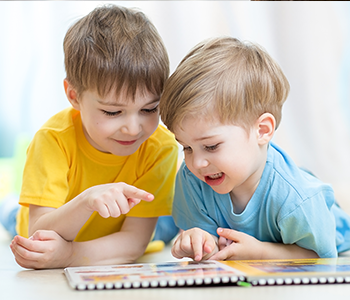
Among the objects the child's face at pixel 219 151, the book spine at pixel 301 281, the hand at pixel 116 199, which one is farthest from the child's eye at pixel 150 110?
the book spine at pixel 301 281

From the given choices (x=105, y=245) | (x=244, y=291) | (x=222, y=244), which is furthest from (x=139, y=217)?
(x=244, y=291)

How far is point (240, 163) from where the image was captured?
0.84 m

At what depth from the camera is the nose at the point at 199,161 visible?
0.83 meters

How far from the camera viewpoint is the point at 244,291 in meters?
0.61

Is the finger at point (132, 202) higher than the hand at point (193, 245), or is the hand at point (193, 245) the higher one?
the finger at point (132, 202)

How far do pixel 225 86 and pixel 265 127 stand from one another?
12 centimetres

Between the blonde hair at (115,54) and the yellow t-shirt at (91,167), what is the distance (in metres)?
0.14

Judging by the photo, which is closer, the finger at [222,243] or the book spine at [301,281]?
the book spine at [301,281]

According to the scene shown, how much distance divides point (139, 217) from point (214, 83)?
0.40m

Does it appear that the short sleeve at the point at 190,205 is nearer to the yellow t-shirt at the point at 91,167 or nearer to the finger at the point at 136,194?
the yellow t-shirt at the point at 91,167

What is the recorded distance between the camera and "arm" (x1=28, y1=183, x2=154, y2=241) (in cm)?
75

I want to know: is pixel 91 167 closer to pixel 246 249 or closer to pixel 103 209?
pixel 103 209

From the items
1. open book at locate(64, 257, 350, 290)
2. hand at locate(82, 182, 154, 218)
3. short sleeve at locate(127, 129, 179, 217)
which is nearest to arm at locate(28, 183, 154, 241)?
hand at locate(82, 182, 154, 218)

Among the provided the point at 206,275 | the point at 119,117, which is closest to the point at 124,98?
the point at 119,117
